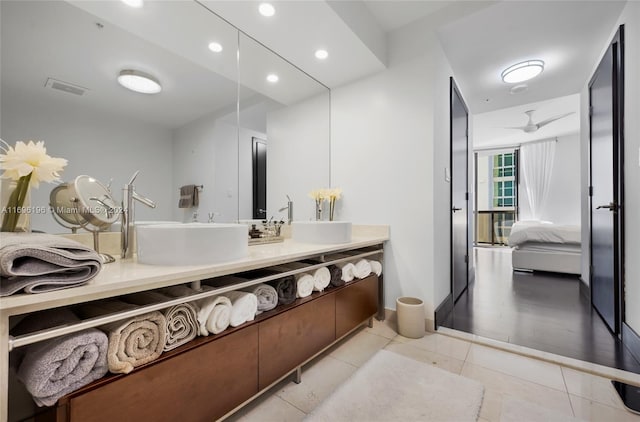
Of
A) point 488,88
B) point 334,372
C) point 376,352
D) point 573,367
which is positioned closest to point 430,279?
point 376,352

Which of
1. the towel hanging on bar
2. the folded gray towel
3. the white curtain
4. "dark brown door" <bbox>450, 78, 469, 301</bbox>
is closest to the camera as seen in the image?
the folded gray towel

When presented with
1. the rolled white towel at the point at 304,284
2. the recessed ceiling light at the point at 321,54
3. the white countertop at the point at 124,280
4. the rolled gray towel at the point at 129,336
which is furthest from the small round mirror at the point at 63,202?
the recessed ceiling light at the point at 321,54

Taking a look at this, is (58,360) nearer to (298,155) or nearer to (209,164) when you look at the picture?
(209,164)

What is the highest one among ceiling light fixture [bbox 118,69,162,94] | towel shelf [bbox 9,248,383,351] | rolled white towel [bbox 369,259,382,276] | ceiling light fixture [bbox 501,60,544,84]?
ceiling light fixture [bbox 501,60,544,84]

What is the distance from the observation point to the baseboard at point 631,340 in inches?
65.5

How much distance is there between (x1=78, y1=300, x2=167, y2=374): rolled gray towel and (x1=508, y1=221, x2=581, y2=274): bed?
4.71 metres

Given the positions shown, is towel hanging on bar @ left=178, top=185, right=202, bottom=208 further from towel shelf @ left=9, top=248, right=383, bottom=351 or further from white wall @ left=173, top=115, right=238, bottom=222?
towel shelf @ left=9, top=248, right=383, bottom=351

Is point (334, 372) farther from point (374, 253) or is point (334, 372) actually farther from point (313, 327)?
point (374, 253)

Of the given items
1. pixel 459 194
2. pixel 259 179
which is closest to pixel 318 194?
pixel 259 179

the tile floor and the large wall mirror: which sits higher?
the large wall mirror

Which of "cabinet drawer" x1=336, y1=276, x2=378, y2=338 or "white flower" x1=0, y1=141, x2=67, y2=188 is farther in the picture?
"cabinet drawer" x1=336, y1=276, x2=378, y2=338

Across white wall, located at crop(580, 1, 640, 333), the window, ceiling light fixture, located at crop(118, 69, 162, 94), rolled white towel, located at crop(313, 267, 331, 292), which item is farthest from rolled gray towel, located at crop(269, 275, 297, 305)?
the window

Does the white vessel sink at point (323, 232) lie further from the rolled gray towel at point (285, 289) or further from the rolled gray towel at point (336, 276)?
the rolled gray towel at point (285, 289)

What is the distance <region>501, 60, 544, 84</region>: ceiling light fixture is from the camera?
101 inches
